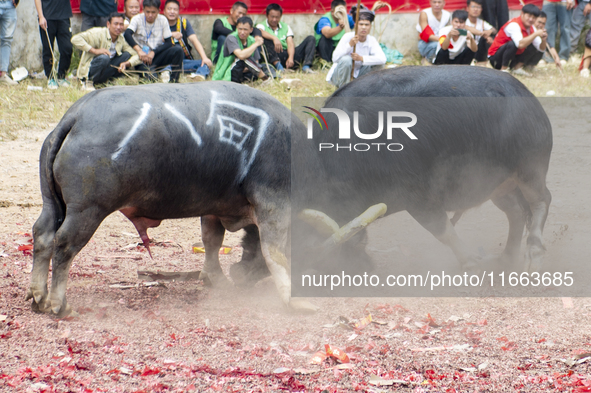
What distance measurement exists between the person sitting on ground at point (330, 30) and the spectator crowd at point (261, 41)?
2cm

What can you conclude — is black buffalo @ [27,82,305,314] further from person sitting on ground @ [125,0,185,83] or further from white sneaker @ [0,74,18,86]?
white sneaker @ [0,74,18,86]

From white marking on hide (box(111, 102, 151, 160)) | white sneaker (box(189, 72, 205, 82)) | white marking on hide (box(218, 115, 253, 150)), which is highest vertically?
white marking on hide (box(111, 102, 151, 160))

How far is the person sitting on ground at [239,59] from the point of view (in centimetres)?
912

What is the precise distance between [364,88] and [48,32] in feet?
22.3

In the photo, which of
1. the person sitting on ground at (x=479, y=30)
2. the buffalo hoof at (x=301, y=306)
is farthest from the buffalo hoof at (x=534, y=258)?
the person sitting on ground at (x=479, y=30)

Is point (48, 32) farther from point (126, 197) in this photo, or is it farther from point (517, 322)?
point (517, 322)

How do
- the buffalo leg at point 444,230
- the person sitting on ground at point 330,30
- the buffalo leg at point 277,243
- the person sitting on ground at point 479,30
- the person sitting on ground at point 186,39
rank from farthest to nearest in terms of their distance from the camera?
the person sitting on ground at point 330,30 → the person sitting on ground at point 479,30 → the person sitting on ground at point 186,39 → the buffalo leg at point 444,230 → the buffalo leg at point 277,243

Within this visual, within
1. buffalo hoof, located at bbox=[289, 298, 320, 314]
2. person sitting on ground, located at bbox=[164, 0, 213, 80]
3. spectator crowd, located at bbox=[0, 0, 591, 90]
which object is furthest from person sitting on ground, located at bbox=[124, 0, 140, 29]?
buffalo hoof, located at bbox=[289, 298, 320, 314]

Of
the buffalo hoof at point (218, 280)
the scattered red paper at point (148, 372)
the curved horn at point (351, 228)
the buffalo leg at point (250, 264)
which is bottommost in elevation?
the buffalo hoof at point (218, 280)

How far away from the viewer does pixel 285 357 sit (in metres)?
2.82

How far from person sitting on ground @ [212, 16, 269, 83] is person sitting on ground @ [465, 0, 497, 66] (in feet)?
11.3

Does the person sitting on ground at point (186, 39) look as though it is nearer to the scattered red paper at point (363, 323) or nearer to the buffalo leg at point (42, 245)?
the buffalo leg at point (42, 245)

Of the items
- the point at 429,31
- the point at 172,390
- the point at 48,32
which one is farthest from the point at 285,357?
the point at 429,31

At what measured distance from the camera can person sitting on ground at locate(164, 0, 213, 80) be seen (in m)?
9.57
